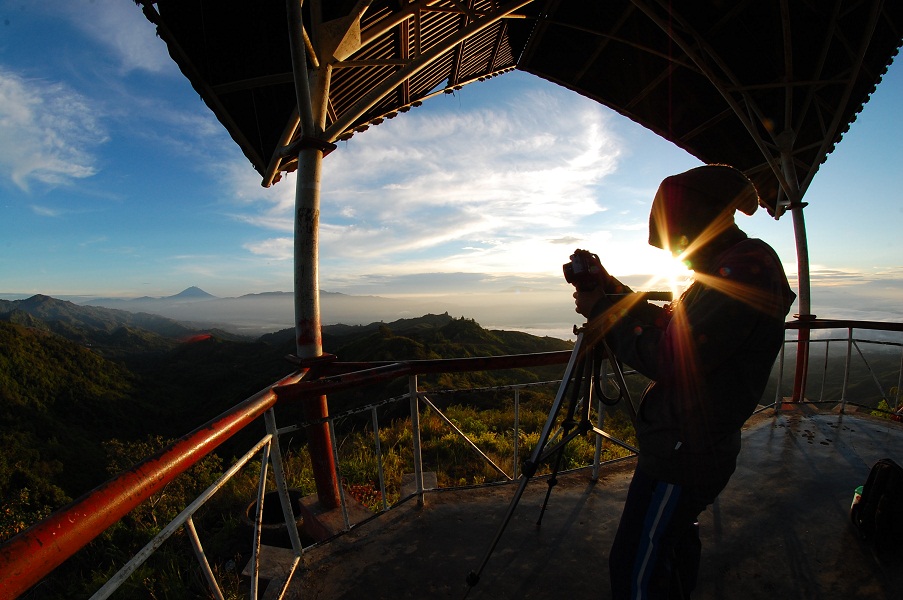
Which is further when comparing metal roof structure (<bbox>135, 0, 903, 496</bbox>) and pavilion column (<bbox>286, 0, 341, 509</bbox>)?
metal roof structure (<bbox>135, 0, 903, 496</bbox>)

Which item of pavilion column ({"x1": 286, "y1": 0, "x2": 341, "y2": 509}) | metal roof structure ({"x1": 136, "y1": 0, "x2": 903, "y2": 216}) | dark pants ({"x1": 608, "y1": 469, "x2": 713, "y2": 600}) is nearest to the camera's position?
dark pants ({"x1": 608, "y1": 469, "x2": 713, "y2": 600})

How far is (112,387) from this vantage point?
254ft

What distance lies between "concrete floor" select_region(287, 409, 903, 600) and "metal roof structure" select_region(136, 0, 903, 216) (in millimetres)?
3212

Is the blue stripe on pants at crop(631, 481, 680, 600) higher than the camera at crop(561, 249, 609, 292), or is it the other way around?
the camera at crop(561, 249, 609, 292)

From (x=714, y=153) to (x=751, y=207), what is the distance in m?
8.33

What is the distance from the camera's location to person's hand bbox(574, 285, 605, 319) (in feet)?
5.43

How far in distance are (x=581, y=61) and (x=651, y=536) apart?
328 inches

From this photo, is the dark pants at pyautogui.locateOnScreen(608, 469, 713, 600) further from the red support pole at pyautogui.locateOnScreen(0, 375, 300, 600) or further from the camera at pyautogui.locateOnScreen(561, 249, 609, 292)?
the red support pole at pyautogui.locateOnScreen(0, 375, 300, 600)

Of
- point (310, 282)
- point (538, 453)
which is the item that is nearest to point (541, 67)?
point (310, 282)

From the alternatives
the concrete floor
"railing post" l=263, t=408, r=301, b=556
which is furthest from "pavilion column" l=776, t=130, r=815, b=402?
"railing post" l=263, t=408, r=301, b=556

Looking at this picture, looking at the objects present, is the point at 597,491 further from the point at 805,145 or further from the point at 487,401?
the point at 487,401

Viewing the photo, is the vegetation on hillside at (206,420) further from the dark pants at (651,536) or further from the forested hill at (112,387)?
the dark pants at (651,536)

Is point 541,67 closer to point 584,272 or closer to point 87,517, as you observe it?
point 584,272

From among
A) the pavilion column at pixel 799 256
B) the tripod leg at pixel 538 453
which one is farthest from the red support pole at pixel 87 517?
the pavilion column at pixel 799 256
